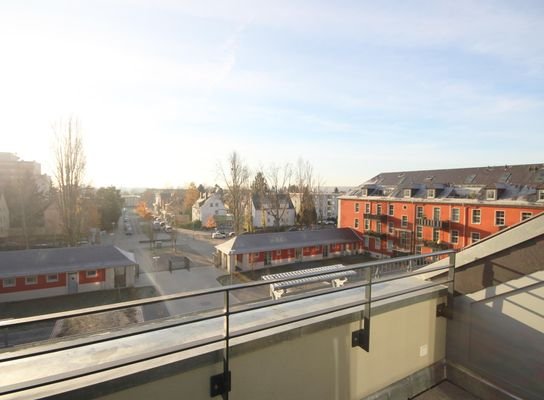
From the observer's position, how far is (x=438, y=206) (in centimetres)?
2164

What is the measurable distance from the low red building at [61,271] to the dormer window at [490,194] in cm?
2115

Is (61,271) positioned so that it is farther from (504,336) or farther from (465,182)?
(465,182)

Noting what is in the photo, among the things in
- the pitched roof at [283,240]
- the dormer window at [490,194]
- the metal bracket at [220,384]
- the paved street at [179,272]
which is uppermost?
the dormer window at [490,194]

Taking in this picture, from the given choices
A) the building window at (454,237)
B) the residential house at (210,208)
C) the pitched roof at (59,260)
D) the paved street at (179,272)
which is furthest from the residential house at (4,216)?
the building window at (454,237)

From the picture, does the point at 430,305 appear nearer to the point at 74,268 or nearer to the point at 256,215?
the point at 74,268

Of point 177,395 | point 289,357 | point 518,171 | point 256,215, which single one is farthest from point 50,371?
point 256,215

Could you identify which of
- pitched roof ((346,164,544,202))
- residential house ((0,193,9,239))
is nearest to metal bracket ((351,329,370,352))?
pitched roof ((346,164,544,202))

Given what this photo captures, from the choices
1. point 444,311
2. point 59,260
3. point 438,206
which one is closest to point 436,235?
point 438,206

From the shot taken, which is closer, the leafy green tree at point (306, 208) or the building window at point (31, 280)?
the building window at point (31, 280)

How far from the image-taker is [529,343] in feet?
10.3

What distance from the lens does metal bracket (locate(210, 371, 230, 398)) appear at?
6.91ft

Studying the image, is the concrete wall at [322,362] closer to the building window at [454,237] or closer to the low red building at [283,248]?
the low red building at [283,248]

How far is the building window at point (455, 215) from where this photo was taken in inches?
811

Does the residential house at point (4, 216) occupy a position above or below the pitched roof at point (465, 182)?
below
